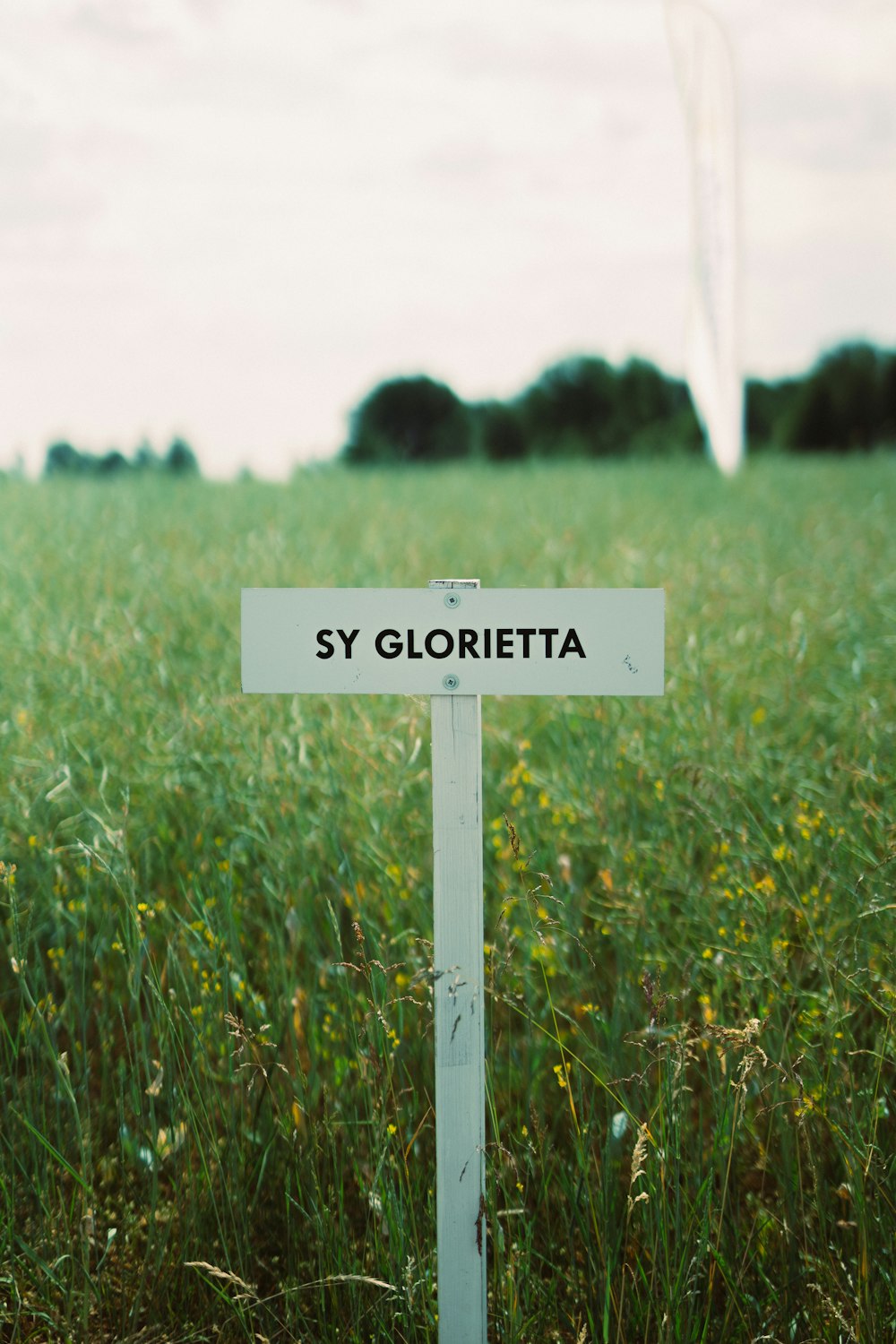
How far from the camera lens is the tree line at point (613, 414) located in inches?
867

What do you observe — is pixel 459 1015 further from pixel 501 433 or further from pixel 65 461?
pixel 501 433

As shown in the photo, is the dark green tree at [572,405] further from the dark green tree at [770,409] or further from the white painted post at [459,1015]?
the white painted post at [459,1015]

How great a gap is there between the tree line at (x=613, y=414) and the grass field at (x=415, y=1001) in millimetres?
15235

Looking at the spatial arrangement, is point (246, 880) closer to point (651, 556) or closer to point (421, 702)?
point (421, 702)

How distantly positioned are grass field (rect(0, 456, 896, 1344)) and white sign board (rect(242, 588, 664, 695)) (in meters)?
0.35

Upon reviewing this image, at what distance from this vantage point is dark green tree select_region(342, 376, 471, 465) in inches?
1156

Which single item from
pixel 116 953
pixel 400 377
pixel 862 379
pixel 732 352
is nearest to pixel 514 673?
pixel 116 953

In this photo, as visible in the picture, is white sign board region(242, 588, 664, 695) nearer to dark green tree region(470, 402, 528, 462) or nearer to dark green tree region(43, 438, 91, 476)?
dark green tree region(43, 438, 91, 476)

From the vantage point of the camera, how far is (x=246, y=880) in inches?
95.5

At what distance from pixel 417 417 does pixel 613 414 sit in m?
6.49

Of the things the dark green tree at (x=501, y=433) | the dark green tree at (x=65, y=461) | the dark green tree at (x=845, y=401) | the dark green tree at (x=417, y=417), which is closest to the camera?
the dark green tree at (x=65, y=461)

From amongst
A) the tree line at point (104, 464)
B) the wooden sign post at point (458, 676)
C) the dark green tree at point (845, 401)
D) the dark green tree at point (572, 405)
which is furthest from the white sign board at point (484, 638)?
the dark green tree at point (572, 405)

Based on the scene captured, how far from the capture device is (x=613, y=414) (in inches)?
1038

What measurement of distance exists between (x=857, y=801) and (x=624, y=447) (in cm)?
2386
